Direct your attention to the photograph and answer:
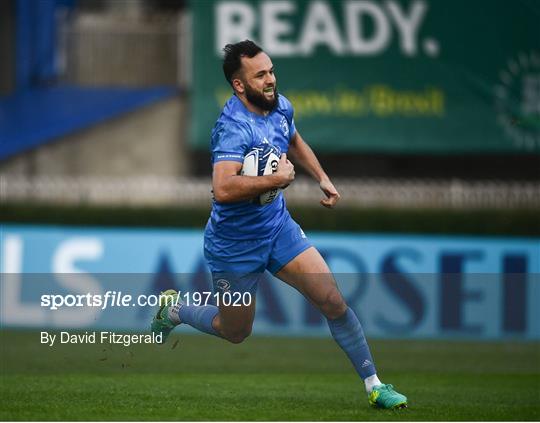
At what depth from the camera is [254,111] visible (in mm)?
8430

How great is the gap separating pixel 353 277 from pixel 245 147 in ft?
21.9

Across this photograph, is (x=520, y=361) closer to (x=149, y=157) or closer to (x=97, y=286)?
(x=97, y=286)

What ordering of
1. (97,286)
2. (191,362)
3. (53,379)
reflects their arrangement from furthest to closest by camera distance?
(97,286) < (191,362) < (53,379)

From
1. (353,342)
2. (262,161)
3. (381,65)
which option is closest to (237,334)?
(353,342)

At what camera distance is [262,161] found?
8336 millimetres

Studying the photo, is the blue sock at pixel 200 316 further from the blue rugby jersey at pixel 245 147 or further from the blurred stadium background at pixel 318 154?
the blurred stadium background at pixel 318 154

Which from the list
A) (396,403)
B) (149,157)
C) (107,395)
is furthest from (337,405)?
(149,157)

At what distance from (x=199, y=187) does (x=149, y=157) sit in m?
1.53

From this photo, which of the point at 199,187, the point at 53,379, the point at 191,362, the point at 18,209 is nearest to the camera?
the point at 53,379

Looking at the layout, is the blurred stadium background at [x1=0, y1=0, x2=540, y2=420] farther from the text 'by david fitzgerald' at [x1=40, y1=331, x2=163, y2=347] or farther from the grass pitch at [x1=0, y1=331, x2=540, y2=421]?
the text 'by david fitzgerald' at [x1=40, y1=331, x2=163, y2=347]

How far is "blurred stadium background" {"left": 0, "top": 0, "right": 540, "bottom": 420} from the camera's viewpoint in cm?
1455

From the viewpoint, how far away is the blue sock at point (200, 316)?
888 cm

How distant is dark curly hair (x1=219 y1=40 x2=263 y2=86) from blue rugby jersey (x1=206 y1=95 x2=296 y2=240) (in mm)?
183

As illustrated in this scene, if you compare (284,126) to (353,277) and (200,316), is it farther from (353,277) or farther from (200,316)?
(353,277)
